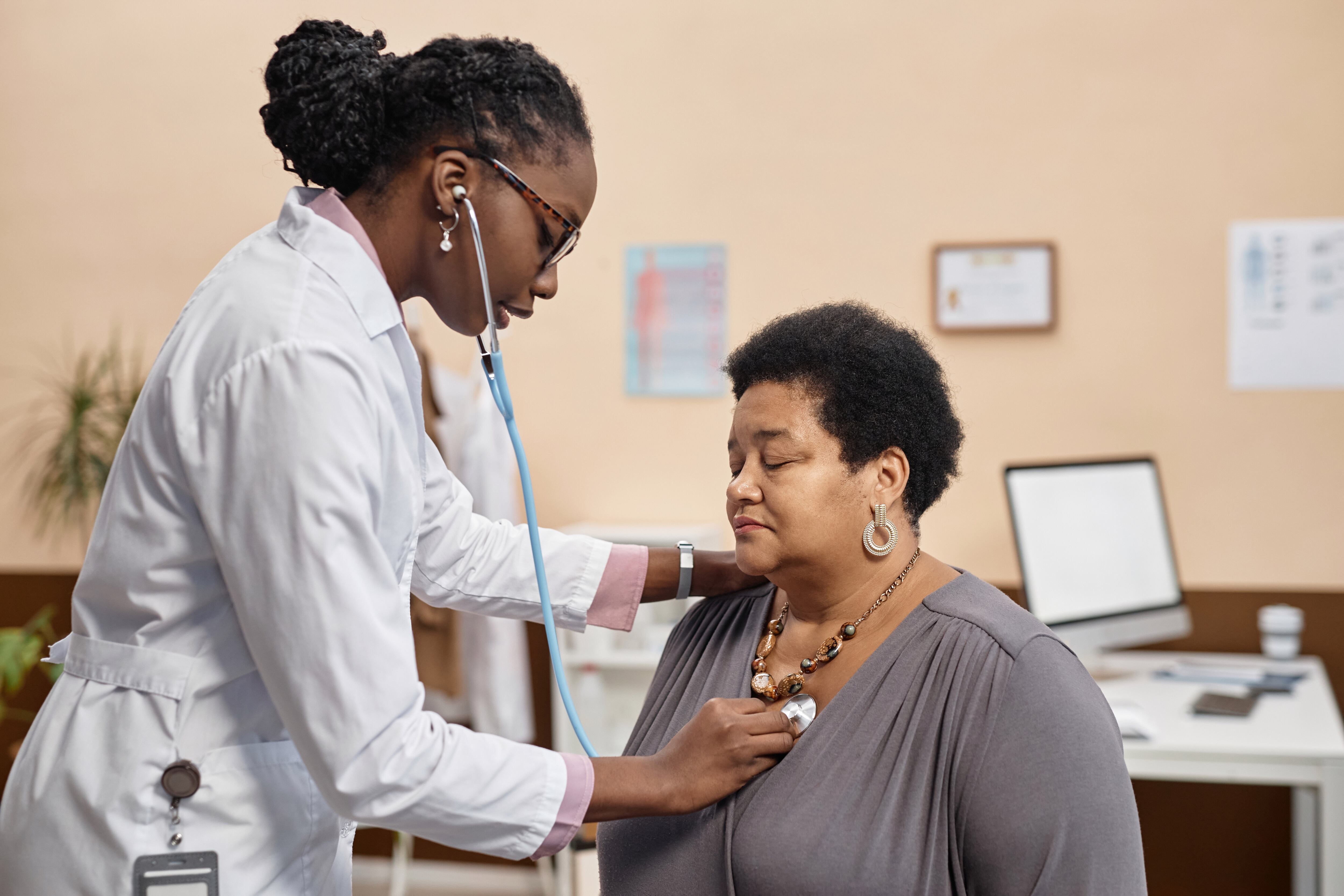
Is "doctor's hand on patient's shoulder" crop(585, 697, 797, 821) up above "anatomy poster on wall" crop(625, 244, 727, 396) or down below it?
below

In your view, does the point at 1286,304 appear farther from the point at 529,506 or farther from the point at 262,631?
the point at 262,631

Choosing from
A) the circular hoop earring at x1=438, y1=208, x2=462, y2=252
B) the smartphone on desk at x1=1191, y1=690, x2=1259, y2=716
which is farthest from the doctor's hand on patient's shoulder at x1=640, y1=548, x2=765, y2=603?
the smartphone on desk at x1=1191, y1=690, x2=1259, y2=716

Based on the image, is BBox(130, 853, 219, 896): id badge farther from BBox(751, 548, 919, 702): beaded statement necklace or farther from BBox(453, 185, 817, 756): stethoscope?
BBox(751, 548, 919, 702): beaded statement necklace

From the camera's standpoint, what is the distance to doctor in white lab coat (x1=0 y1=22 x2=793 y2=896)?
963 millimetres

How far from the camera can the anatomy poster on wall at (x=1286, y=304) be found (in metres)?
3.00

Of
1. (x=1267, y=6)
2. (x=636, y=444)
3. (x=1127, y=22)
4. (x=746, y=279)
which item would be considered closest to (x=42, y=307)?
(x=636, y=444)

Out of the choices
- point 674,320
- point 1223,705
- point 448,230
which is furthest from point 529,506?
point 674,320

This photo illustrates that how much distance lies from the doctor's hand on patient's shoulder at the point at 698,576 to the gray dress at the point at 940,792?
0.27 m

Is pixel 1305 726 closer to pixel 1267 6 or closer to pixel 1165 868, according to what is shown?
pixel 1165 868

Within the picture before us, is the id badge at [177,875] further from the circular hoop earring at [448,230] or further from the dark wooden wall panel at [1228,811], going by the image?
the dark wooden wall panel at [1228,811]

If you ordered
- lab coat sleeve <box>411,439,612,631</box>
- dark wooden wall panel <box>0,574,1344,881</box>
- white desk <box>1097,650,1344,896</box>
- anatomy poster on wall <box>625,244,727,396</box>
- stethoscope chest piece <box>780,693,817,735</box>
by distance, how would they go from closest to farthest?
1. stethoscope chest piece <box>780,693,817,735</box>
2. lab coat sleeve <box>411,439,612,631</box>
3. white desk <box>1097,650,1344,896</box>
4. dark wooden wall panel <box>0,574,1344,881</box>
5. anatomy poster on wall <box>625,244,727,396</box>

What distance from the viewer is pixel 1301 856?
243cm

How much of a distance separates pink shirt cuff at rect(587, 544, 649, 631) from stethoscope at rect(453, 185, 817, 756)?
97 mm

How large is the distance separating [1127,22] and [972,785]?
264cm
